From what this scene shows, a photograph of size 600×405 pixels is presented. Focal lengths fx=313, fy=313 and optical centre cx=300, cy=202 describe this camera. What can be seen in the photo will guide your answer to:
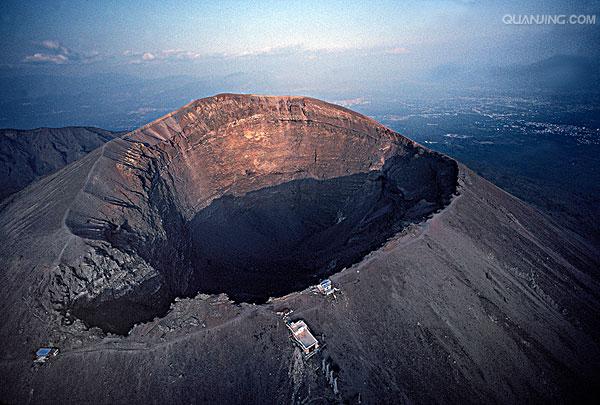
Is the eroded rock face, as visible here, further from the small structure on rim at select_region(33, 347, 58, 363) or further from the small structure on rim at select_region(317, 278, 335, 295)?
the small structure on rim at select_region(317, 278, 335, 295)

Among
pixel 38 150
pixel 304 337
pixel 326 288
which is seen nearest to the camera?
pixel 304 337

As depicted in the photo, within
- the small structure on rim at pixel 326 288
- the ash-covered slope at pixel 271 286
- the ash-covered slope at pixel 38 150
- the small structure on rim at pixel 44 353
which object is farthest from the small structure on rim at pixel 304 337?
the ash-covered slope at pixel 38 150

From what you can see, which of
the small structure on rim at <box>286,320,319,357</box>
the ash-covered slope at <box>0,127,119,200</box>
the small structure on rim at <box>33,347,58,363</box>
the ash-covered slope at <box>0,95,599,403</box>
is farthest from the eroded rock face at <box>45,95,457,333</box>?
the ash-covered slope at <box>0,127,119,200</box>

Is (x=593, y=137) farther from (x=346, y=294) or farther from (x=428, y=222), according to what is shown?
(x=346, y=294)

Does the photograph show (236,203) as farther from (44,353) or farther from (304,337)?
(44,353)

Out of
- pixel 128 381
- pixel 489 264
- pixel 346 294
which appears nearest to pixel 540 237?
pixel 489 264

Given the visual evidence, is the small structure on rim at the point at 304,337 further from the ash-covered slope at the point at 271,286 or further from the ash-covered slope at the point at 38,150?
the ash-covered slope at the point at 38,150

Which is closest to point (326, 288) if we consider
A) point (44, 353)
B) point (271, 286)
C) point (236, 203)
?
point (271, 286)
